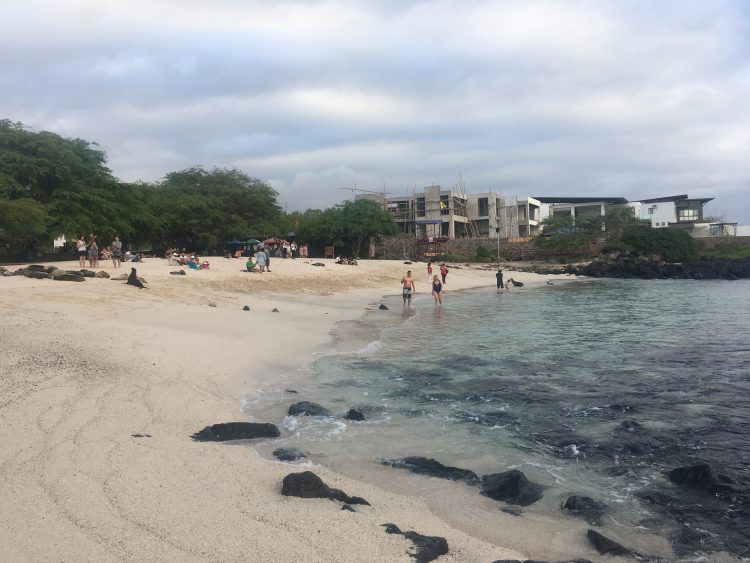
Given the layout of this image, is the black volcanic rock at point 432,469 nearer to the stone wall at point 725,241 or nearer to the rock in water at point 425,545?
the rock in water at point 425,545

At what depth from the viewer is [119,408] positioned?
7.17 meters

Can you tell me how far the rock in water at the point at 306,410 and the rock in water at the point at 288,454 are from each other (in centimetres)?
163

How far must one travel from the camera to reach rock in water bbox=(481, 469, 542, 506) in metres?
5.54

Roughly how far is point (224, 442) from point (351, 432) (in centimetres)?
176

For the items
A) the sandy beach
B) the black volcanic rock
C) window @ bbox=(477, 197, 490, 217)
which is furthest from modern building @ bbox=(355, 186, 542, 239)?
the black volcanic rock

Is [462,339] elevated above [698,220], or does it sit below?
below

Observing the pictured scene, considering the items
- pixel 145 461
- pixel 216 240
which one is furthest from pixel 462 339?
pixel 216 240

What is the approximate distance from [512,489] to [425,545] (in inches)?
65.2

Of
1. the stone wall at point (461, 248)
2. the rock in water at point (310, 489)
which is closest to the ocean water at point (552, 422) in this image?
the rock in water at point (310, 489)

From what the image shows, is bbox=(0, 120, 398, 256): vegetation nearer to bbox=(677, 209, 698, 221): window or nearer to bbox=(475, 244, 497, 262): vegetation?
bbox=(475, 244, 497, 262): vegetation

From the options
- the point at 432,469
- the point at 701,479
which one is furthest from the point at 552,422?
the point at 432,469

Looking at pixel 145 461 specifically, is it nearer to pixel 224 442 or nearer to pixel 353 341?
pixel 224 442

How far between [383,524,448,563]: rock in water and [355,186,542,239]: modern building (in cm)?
7042

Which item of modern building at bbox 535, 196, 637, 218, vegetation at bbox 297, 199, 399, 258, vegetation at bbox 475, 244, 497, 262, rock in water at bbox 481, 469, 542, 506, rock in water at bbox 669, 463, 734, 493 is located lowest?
rock in water at bbox 669, 463, 734, 493
